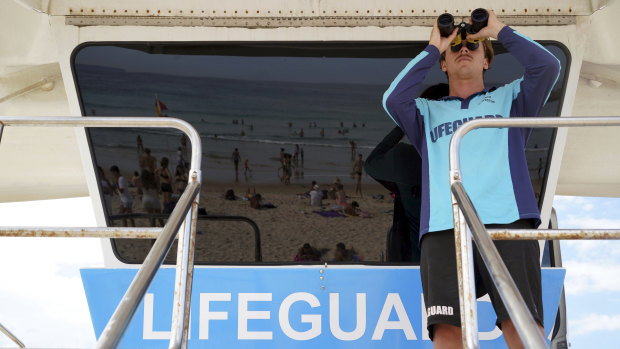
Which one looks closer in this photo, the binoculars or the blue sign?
the binoculars

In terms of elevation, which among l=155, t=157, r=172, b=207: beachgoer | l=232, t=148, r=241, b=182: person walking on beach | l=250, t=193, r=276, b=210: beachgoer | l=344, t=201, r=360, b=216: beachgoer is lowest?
l=344, t=201, r=360, b=216: beachgoer

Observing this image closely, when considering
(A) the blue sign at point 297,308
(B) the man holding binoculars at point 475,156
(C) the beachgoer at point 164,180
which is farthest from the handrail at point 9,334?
(B) the man holding binoculars at point 475,156

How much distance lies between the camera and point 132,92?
130 inches

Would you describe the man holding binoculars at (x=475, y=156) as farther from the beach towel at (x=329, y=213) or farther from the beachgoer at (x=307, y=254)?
the beachgoer at (x=307, y=254)

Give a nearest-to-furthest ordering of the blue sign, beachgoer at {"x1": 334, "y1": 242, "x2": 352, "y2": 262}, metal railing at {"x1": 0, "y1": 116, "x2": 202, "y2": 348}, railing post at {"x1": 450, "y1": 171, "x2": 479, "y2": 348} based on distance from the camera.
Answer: metal railing at {"x1": 0, "y1": 116, "x2": 202, "y2": 348} < railing post at {"x1": 450, "y1": 171, "x2": 479, "y2": 348} < the blue sign < beachgoer at {"x1": 334, "y1": 242, "x2": 352, "y2": 262}

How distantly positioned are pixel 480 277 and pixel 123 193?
6.36 feet

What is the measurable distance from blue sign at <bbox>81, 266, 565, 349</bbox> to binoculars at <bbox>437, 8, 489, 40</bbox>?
3.93 ft

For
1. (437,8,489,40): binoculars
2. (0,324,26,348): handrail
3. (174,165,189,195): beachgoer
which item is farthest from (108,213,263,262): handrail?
(437,8,489,40): binoculars

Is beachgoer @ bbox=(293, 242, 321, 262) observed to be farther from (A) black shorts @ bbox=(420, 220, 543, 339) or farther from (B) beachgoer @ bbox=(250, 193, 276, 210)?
(A) black shorts @ bbox=(420, 220, 543, 339)

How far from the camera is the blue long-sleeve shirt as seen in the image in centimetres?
221

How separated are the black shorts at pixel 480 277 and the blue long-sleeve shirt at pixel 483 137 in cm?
7

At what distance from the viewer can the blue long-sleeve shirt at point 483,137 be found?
2.21m

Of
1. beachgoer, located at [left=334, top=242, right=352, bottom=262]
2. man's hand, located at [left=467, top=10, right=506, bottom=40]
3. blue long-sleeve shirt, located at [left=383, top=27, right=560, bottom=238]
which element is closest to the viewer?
blue long-sleeve shirt, located at [left=383, top=27, right=560, bottom=238]

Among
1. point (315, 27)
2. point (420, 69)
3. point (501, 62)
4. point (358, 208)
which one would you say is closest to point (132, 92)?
point (315, 27)
